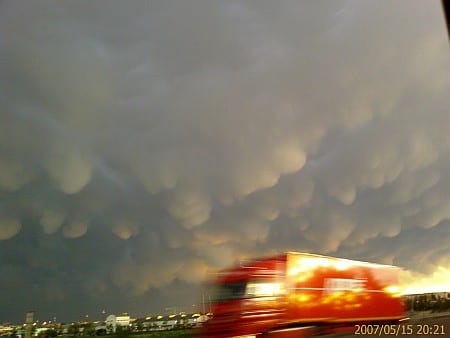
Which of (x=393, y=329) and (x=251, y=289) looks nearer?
(x=251, y=289)

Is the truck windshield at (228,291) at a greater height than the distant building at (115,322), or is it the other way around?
the distant building at (115,322)

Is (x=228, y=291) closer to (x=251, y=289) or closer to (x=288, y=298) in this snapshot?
(x=251, y=289)

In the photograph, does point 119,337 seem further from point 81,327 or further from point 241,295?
point 241,295

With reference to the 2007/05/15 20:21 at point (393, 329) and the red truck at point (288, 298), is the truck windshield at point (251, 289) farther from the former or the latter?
the 2007/05/15 20:21 at point (393, 329)

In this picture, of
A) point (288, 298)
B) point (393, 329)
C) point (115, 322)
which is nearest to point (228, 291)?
point (288, 298)

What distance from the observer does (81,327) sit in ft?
204

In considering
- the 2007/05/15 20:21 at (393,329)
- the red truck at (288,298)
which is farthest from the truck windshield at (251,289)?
the 2007/05/15 20:21 at (393,329)

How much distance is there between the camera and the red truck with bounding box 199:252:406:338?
696 inches

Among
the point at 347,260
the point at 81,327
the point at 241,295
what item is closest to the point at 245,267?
the point at 241,295

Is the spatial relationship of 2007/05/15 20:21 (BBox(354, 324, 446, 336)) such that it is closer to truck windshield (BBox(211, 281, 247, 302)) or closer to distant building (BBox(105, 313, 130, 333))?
truck windshield (BBox(211, 281, 247, 302))

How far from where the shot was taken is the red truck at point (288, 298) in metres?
17.7

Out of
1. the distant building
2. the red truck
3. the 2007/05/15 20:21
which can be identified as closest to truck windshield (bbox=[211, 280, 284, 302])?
the red truck

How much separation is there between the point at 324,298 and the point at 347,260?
2375mm

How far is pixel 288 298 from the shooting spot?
59.1ft
